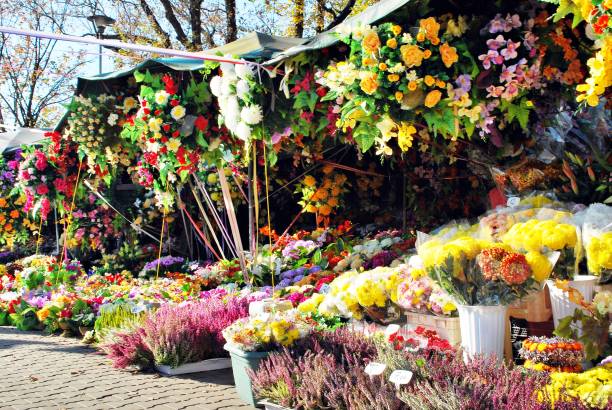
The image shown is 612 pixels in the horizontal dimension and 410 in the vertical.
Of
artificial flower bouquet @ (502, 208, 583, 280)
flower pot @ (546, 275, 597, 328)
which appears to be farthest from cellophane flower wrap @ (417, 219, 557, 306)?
flower pot @ (546, 275, 597, 328)

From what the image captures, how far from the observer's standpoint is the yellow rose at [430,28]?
4590mm

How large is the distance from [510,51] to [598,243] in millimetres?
1518

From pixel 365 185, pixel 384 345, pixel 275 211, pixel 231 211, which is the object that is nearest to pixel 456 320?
pixel 384 345

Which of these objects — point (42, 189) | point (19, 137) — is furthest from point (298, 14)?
point (42, 189)

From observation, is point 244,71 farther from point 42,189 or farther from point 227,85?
point 42,189

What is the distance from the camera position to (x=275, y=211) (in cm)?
1224

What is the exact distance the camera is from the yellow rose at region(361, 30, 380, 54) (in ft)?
15.2

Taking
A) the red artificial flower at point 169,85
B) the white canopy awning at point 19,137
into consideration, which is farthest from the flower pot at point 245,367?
the white canopy awning at point 19,137

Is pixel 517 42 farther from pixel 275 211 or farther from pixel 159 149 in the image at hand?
pixel 275 211

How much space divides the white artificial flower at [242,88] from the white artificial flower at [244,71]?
53 millimetres

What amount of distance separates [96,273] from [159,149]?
4.83 meters

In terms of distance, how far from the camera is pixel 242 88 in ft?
20.0

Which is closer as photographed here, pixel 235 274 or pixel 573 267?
pixel 573 267

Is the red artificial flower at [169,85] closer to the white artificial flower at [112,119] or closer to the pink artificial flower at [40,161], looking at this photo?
the white artificial flower at [112,119]
